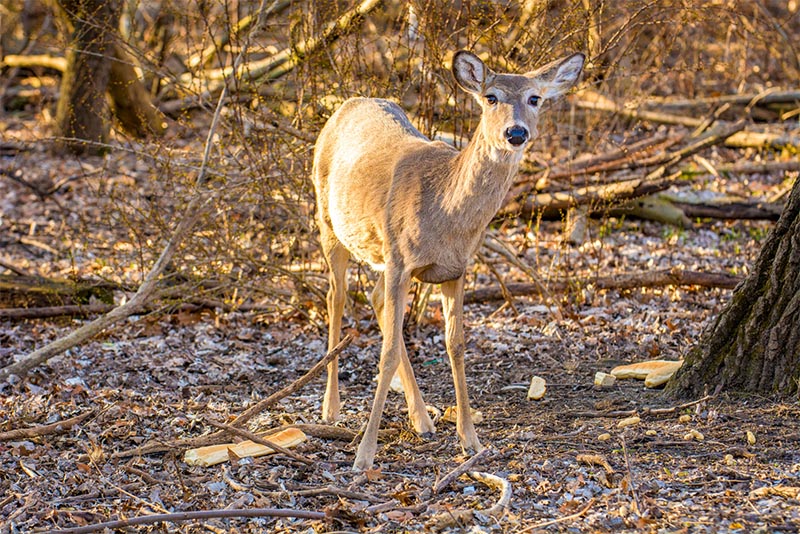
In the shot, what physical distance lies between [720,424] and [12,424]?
3.98 meters

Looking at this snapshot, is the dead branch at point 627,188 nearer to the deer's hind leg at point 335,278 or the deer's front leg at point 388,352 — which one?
the deer's hind leg at point 335,278

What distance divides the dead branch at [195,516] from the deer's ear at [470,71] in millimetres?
2325

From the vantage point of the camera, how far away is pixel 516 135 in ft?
16.2

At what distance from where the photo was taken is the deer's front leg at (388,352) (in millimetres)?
5348

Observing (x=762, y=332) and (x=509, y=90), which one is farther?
(x=762, y=332)

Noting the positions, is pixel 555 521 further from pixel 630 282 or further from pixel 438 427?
pixel 630 282

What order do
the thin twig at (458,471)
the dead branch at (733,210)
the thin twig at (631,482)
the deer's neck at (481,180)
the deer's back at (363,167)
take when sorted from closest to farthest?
the thin twig at (631,482) → the thin twig at (458,471) → the deer's neck at (481,180) → the deer's back at (363,167) → the dead branch at (733,210)

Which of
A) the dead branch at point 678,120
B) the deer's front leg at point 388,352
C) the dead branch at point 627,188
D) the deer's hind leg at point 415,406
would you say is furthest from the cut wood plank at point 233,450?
the dead branch at point 678,120

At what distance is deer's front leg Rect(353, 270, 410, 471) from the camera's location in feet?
17.5

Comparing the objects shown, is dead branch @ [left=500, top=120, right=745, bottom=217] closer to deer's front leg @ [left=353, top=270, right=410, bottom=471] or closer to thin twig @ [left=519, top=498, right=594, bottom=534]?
deer's front leg @ [left=353, top=270, right=410, bottom=471]

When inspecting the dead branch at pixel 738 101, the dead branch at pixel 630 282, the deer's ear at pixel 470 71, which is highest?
the dead branch at pixel 738 101

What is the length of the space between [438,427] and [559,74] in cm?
216

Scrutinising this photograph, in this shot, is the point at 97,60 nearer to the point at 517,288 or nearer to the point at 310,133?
the point at 310,133

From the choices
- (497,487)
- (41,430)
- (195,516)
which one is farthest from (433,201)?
(41,430)
